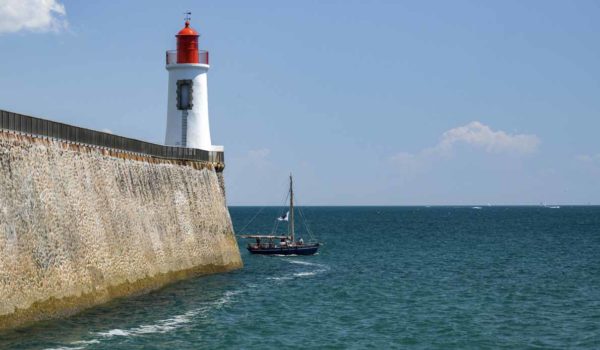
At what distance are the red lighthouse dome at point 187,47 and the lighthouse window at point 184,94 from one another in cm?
121

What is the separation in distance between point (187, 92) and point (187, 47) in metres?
2.48

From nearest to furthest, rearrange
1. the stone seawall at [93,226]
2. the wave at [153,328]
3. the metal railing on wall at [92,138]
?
the wave at [153,328], the stone seawall at [93,226], the metal railing on wall at [92,138]

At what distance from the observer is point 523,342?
85.6ft

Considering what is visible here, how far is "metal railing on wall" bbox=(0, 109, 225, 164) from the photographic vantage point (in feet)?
85.0

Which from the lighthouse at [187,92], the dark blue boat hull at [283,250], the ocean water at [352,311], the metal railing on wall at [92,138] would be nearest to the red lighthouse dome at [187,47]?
the lighthouse at [187,92]

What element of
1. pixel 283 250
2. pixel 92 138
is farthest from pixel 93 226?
pixel 283 250

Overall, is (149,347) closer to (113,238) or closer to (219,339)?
(219,339)

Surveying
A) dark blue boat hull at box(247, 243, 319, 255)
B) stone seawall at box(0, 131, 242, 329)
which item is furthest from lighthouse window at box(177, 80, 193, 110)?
dark blue boat hull at box(247, 243, 319, 255)

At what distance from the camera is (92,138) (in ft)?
106

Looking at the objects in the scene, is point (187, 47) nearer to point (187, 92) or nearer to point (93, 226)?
point (187, 92)

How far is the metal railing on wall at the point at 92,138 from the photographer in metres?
25.9

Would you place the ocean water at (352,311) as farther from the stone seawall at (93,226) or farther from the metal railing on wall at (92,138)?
the metal railing on wall at (92,138)

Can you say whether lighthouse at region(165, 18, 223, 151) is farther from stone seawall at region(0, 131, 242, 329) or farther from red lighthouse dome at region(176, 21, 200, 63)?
stone seawall at region(0, 131, 242, 329)

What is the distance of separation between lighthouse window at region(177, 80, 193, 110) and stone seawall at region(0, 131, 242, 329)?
12.0 ft
